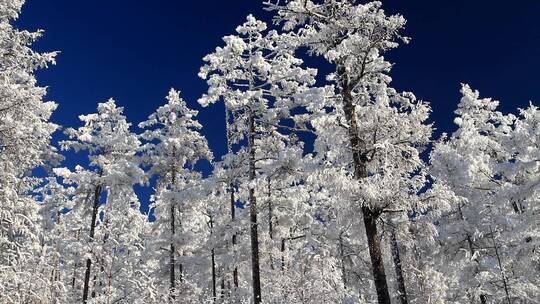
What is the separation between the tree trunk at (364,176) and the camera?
42.6 ft

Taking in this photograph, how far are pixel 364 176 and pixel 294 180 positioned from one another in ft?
24.2

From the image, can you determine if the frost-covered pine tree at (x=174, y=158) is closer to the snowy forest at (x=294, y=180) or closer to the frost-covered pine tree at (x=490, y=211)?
the snowy forest at (x=294, y=180)

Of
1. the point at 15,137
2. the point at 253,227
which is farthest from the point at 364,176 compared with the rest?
the point at 15,137

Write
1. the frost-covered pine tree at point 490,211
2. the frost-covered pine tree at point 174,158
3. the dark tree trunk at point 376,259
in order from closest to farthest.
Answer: the dark tree trunk at point 376,259 → the frost-covered pine tree at point 490,211 → the frost-covered pine tree at point 174,158

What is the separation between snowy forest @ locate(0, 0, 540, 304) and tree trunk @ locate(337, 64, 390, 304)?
0.16 feet

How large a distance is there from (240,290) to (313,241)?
14.9 ft

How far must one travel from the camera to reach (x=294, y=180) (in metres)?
21.4

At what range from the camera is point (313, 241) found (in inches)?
885

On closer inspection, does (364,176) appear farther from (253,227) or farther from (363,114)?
(253,227)

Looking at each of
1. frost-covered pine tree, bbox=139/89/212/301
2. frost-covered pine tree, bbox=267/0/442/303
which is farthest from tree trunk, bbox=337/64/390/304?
frost-covered pine tree, bbox=139/89/212/301

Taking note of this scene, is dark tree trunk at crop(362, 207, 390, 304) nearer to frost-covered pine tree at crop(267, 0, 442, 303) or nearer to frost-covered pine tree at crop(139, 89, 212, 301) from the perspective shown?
frost-covered pine tree at crop(267, 0, 442, 303)

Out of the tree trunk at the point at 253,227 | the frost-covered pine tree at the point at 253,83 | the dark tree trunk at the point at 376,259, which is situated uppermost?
the frost-covered pine tree at the point at 253,83

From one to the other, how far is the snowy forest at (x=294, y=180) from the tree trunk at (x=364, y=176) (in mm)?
49

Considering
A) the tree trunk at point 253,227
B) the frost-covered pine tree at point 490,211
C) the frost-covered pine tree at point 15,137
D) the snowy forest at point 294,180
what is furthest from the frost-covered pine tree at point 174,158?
the frost-covered pine tree at point 490,211
